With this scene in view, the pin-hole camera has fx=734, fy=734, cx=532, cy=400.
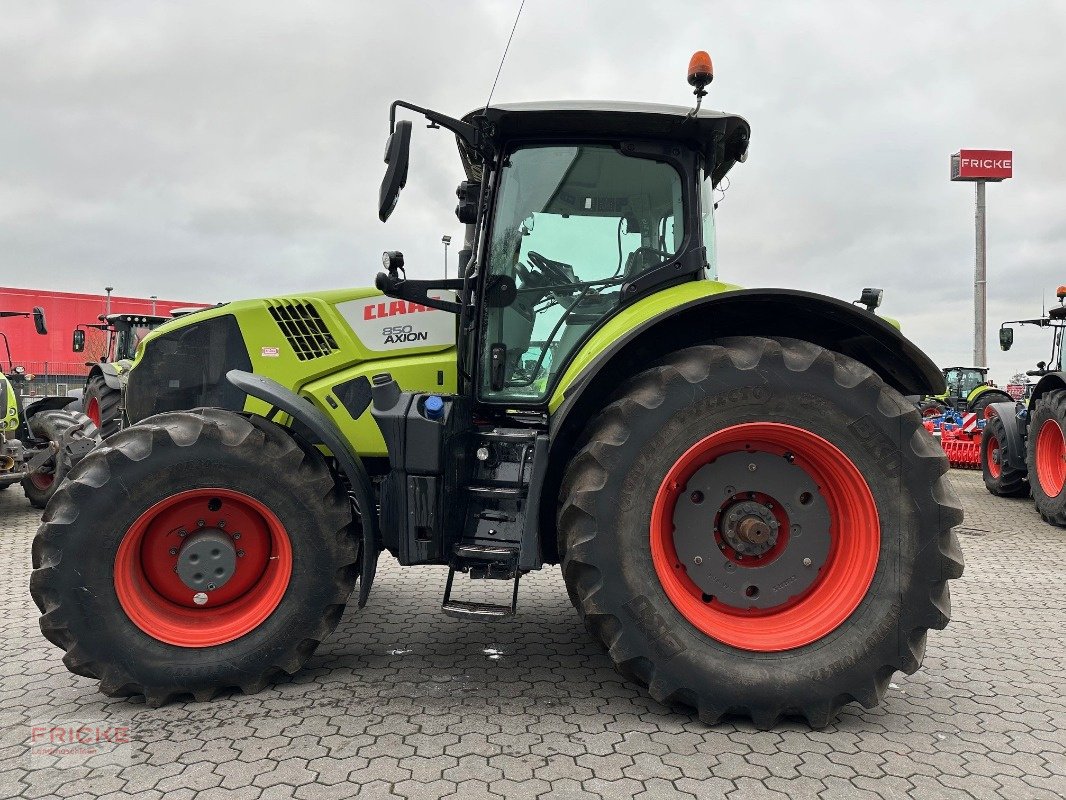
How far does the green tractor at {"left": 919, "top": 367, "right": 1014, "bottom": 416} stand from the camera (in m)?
14.3

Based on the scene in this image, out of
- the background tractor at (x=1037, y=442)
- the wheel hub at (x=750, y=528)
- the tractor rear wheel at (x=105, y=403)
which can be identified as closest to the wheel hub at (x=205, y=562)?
the wheel hub at (x=750, y=528)

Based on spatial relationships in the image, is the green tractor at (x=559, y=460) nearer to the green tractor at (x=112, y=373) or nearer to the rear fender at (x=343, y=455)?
the rear fender at (x=343, y=455)

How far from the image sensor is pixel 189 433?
301cm

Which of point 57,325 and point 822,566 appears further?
point 57,325

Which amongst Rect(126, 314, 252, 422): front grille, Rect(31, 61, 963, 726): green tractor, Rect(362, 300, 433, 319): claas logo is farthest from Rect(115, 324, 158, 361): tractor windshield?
Rect(362, 300, 433, 319): claas logo

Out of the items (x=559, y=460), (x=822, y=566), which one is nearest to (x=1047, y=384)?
(x=822, y=566)

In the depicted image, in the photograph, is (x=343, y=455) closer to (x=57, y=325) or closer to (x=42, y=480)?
(x=42, y=480)

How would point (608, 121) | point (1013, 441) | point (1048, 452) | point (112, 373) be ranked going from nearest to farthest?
point (608, 121) → point (1048, 452) → point (1013, 441) → point (112, 373)

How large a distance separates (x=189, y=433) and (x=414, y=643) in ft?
5.10

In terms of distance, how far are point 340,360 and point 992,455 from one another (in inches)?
385

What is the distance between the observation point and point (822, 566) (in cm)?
297

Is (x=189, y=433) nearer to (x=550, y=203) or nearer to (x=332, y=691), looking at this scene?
(x=332, y=691)

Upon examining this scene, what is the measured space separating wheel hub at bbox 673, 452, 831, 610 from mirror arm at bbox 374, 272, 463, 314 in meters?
1.41

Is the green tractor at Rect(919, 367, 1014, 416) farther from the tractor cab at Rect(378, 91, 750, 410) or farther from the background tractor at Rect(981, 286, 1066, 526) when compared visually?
the tractor cab at Rect(378, 91, 750, 410)
